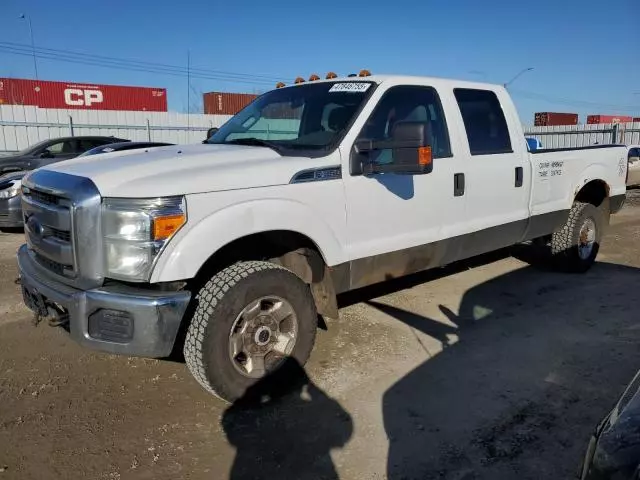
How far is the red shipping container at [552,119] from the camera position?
3388 cm

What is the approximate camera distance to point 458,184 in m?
4.29

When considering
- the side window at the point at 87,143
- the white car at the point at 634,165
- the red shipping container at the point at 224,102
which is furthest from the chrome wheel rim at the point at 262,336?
the red shipping container at the point at 224,102

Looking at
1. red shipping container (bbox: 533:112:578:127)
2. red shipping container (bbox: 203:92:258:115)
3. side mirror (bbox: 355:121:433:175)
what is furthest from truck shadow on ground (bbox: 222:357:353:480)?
red shipping container (bbox: 533:112:578:127)

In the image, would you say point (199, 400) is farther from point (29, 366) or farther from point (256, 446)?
point (29, 366)

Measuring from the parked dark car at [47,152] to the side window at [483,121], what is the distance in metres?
8.48

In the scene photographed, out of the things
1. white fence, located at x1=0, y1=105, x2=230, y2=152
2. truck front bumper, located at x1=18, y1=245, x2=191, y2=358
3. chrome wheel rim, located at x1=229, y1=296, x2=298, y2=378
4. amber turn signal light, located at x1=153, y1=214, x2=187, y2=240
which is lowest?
chrome wheel rim, located at x1=229, y1=296, x2=298, y2=378

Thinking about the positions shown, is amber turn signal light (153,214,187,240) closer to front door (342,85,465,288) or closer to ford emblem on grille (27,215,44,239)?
ford emblem on grille (27,215,44,239)

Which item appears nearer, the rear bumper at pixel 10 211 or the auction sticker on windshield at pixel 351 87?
the auction sticker on windshield at pixel 351 87

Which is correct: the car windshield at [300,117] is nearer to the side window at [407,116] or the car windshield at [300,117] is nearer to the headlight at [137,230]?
the side window at [407,116]

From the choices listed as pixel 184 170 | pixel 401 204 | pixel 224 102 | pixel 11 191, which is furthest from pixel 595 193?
pixel 224 102

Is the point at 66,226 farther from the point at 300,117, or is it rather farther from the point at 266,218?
the point at 300,117

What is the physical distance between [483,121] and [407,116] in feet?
3.31

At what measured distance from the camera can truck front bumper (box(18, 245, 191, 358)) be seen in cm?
276

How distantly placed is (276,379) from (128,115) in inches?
870
